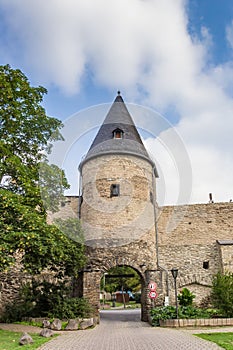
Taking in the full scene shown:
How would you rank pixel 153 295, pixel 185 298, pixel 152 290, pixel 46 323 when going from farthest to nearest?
1. pixel 185 298
2. pixel 152 290
3. pixel 153 295
4. pixel 46 323

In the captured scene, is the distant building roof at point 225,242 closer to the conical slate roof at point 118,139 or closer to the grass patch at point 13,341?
the conical slate roof at point 118,139

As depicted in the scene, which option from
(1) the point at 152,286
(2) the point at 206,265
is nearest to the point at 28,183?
(1) the point at 152,286

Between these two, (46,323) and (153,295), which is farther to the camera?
(153,295)

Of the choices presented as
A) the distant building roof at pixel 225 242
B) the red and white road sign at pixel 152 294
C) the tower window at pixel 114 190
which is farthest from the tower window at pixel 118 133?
the red and white road sign at pixel 152 294

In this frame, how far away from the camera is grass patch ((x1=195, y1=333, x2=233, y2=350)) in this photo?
23.8 ft

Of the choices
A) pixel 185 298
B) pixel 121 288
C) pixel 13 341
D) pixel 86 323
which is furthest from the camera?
pixel 121 288

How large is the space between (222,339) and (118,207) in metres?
9.25

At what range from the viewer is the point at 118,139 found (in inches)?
725

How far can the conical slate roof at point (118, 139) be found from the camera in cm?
1789

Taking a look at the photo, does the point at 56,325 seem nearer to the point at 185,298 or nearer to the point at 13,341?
the point at 13,341

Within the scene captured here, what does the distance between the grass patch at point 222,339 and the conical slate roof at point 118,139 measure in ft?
34.6

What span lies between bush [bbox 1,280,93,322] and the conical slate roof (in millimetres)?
7401

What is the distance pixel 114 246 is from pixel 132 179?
3685mm

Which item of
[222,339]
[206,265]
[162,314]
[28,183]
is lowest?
[222,339]
